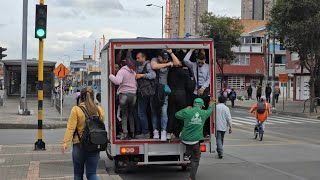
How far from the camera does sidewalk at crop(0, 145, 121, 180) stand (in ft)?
29.5

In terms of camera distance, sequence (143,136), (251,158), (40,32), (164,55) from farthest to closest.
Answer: (40,32)
(251,158)
(143,136)
(164,55)

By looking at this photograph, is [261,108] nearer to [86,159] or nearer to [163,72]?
[163,72]

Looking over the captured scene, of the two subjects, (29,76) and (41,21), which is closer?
(41,21)

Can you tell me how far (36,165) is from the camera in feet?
33.4

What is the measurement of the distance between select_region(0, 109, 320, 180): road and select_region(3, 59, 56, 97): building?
20.5m

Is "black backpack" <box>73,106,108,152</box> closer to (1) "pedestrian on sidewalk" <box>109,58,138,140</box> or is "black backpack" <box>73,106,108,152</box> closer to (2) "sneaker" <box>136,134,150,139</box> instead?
(1) "pedestrian on sidewalk" <box>109,58,138,140</box>

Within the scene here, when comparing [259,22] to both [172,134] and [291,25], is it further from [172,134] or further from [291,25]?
[172,134]

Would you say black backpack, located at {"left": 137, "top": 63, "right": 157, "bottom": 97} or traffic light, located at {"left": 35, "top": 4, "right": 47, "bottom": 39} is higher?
traffic light, located at {"left": 35, "top": 4, "right": 47, "bottom": 39}

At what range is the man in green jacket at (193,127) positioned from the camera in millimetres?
8555

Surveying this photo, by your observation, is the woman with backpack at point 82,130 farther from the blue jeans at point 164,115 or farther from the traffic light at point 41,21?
the traffic light at point 41,21

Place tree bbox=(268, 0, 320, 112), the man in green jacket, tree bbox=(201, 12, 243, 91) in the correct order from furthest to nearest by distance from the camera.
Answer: tree bbox=(201, 12, 243, 91) → tree bbox=(268, 0, 320, 112) → the man in green jacket

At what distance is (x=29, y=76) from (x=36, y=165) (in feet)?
116

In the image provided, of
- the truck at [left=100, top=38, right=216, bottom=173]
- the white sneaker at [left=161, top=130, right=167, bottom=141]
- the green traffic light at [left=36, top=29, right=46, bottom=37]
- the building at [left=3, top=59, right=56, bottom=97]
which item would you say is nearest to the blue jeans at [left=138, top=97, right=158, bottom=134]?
the white sneaker at [left=161, top=130, right=167, bottom=141]

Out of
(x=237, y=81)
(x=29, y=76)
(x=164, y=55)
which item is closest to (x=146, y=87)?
(x=164, y=55)
